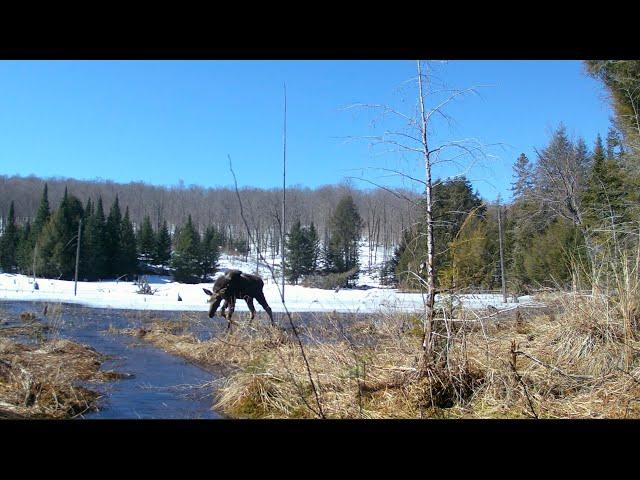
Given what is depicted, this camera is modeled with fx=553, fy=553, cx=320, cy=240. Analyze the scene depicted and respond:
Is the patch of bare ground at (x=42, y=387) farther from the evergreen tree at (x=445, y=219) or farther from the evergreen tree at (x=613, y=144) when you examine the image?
the evergreen tree at (x=613, y=144)

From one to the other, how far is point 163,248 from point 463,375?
18534 millimetres

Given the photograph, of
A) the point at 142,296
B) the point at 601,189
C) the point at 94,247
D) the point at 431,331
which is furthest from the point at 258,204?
the point at 142,296

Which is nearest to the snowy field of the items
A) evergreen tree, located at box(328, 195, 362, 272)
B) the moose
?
evergreen tree, located at box(328, 195, 362, 272)

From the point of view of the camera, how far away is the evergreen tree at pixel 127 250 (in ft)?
68.7

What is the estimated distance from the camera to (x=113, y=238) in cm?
2192

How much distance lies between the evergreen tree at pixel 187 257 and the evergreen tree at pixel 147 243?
4.18ft

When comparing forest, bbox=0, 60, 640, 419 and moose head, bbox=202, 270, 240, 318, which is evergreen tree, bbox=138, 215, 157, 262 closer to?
moose head, bbox=202, 270, 240, 318

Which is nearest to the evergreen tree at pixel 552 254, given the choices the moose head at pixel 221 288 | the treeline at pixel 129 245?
the treeline at pixel 129 245

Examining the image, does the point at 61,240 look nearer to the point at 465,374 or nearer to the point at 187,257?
the point at 187,257

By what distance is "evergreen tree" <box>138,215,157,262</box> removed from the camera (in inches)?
863

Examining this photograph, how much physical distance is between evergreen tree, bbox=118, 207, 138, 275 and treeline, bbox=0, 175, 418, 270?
19.4ft

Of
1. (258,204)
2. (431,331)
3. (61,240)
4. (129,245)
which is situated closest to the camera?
(258,204)

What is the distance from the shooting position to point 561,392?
220 inches
